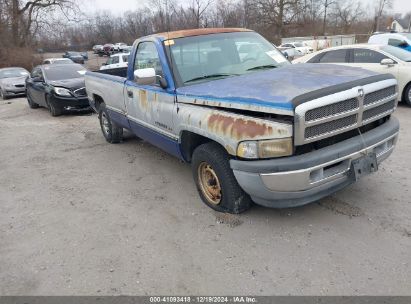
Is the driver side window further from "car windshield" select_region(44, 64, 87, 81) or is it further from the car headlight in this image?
"car windshield" select_region(44, 64, 87, 81)

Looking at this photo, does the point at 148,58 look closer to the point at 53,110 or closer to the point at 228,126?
the point at 228,126

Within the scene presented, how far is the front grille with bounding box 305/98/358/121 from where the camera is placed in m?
3.10

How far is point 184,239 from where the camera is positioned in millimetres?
3660

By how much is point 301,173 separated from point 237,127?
0.70m

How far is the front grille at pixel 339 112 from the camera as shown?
3.07 m

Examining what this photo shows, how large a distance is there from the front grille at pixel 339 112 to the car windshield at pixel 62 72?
9898 mm

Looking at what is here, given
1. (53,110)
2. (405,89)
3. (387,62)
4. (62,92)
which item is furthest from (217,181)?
(53,110)

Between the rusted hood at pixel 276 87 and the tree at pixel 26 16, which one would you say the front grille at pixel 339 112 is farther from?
the tree at pixel 26 16

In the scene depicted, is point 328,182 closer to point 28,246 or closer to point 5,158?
point 28,246

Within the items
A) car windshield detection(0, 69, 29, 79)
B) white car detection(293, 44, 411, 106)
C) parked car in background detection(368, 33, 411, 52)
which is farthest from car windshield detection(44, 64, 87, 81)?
parked car in background detection(368, 33, 411, 52)

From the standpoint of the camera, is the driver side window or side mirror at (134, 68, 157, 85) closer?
side mirror at (134, 68, 157, 85)

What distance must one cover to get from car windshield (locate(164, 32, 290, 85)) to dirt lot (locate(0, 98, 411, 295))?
1535 mm

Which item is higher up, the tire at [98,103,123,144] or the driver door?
the driver door

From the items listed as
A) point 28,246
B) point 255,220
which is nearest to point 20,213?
point 28,246
